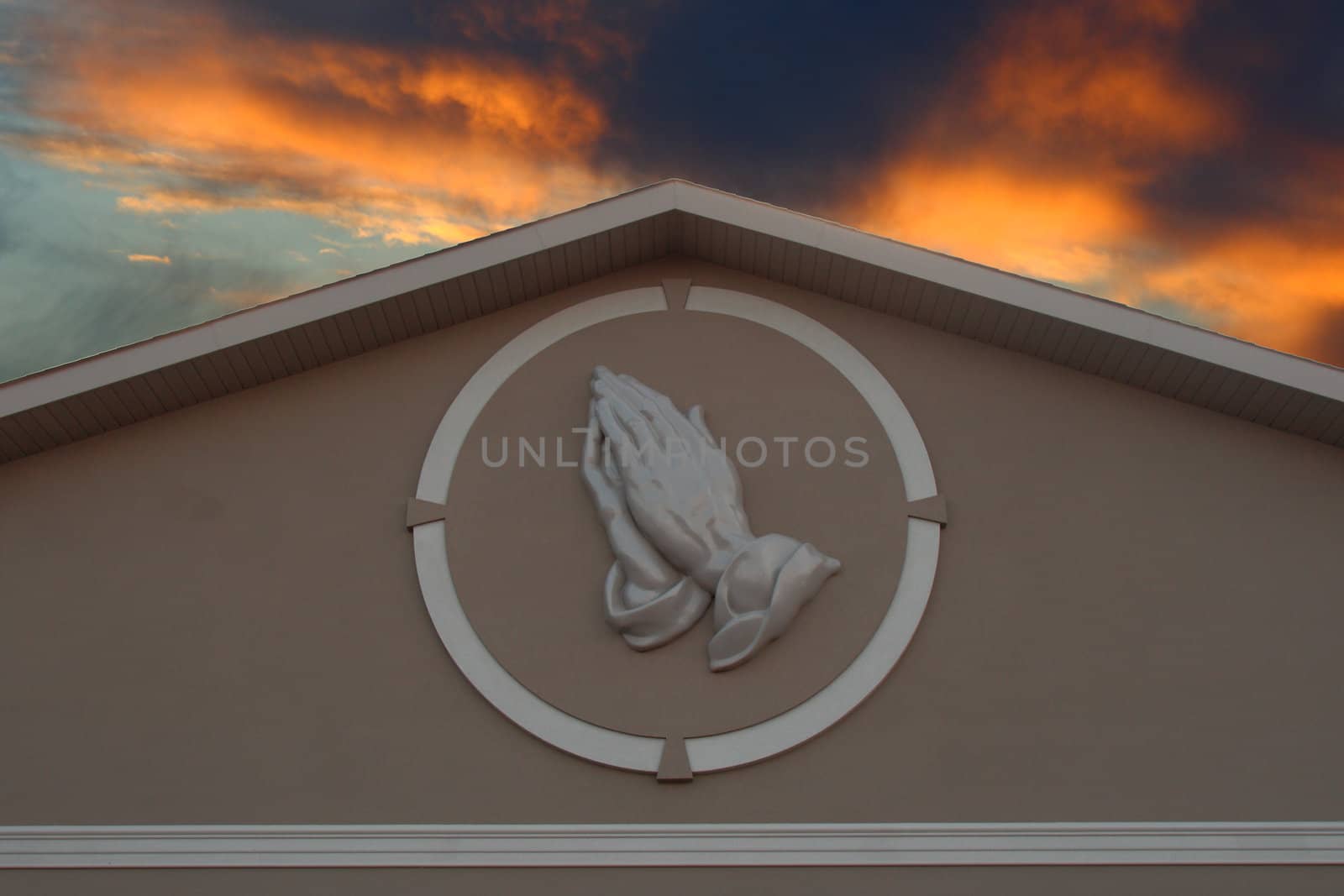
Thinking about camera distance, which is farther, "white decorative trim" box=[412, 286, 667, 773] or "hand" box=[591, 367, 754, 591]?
"hand" box=[591, 367, 754, 591]

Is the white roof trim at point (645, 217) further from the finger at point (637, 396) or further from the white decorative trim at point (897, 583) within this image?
the finger at point (637, 396)

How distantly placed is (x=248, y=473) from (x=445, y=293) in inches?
84.4

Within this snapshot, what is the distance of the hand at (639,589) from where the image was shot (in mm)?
10836

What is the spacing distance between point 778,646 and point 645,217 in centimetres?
371

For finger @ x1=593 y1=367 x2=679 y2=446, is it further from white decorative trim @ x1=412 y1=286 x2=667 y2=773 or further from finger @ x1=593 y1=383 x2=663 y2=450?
white decorative trim @ x1=412 y1=286 x2=667 y2=773

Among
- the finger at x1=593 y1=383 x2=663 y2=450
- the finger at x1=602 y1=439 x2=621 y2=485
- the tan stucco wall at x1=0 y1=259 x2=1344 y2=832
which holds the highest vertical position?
the finger at x1=593 y1=383 x2=663 y2=450

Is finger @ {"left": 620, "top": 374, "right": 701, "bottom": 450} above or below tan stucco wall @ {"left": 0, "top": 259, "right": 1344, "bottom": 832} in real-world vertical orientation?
above

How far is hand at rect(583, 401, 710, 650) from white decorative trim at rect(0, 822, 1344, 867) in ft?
4.71

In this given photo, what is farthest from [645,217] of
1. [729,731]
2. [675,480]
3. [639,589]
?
[729,731]

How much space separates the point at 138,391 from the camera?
38.1 ft

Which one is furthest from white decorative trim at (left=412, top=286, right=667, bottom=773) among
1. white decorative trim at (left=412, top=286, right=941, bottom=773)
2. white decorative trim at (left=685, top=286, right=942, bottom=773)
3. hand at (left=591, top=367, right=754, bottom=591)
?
hand at (left=591, top=367, right=754, bottom=591)

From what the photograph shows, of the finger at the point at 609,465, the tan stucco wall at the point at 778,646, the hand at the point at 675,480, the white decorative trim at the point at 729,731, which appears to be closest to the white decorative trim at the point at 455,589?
the white decorative trim at the point at 729,731

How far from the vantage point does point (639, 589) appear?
36.0ft

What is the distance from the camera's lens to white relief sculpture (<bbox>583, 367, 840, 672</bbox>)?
10805 millimetres
